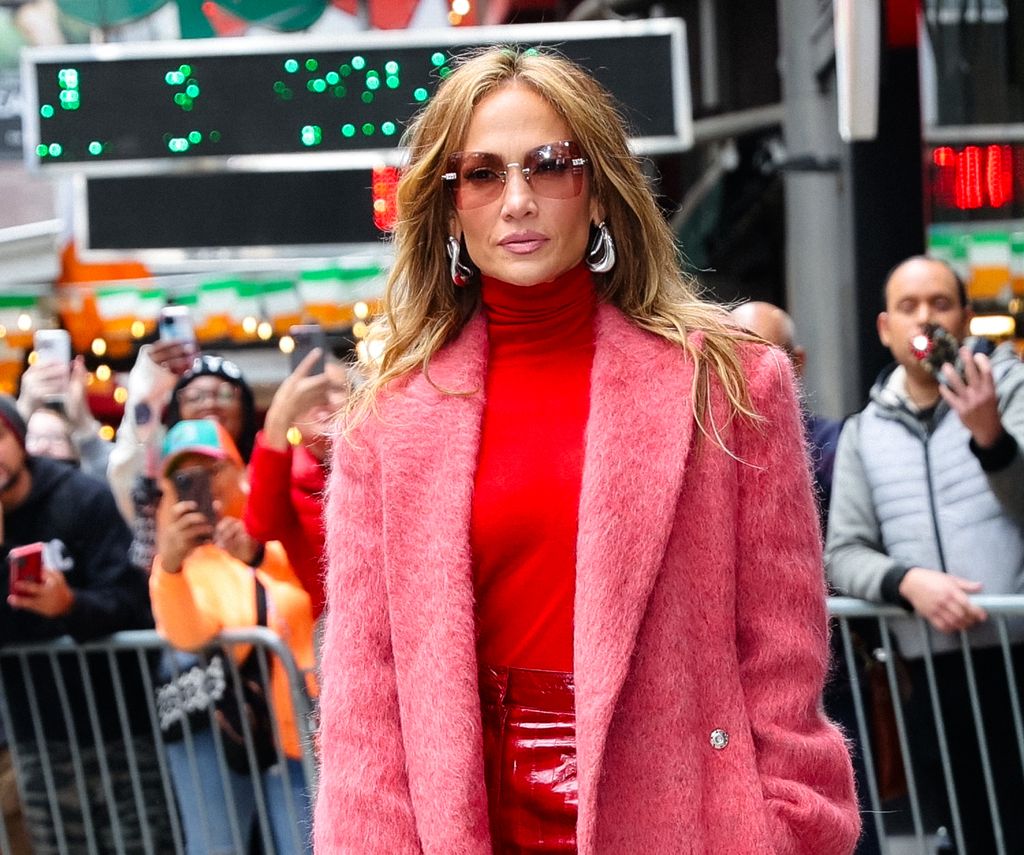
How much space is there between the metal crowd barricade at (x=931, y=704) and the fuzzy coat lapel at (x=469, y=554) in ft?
8.99

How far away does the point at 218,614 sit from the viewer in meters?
5.41

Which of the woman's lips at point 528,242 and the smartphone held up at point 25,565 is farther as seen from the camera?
the smartphone held up at point 25,565

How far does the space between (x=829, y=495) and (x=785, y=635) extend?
3.14 meters

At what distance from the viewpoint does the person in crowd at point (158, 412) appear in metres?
5.94

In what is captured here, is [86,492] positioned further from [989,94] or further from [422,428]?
[989,94]

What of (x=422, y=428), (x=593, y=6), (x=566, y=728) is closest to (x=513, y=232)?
(x=422, y=428)

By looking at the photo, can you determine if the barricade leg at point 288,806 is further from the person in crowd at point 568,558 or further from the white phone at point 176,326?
the person in crowd at point 568,558

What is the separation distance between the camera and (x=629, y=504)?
261 centimetres

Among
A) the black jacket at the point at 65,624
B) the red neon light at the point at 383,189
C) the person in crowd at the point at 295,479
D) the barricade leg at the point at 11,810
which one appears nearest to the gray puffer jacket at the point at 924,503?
the person in crowd at the point at 295,479

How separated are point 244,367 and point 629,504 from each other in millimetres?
11588

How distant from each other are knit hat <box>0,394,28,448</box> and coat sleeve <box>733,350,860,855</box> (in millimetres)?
3895

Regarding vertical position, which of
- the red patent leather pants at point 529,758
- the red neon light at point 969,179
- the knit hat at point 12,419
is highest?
the red neon light at point 969,179

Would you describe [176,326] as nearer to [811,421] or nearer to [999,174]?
[811,421]

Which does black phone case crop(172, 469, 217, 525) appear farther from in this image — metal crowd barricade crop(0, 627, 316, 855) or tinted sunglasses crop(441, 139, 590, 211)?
tinted sunglasses crop(441, 139, 590, 211)
